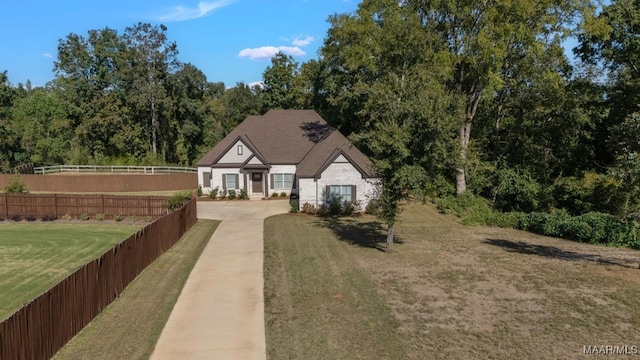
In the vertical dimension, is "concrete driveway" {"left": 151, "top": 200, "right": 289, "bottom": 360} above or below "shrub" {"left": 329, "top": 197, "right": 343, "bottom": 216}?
below

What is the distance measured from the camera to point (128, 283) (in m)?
14.6

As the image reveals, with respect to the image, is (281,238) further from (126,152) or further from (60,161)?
(60,161)

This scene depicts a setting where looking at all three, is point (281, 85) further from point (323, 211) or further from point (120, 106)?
point (323, 211)

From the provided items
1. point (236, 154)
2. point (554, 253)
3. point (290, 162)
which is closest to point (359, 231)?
point (554, 253)

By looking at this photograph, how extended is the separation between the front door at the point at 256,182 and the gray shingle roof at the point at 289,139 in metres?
1.69

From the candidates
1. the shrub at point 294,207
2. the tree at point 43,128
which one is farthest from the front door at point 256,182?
the tree at point 43,128

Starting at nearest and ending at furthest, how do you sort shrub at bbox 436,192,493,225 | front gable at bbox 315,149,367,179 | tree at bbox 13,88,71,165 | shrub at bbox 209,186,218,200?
shrub at bbox 436,192,493,225, front gable at bbox 315,149,367,179, shrub at bbox 209,186,218,200, tree at bbox 13,88,71,165

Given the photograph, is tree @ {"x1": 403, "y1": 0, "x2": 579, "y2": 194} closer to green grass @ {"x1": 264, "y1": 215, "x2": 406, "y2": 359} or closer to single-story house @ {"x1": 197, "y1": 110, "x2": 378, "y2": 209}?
single-story house @ {"x1": 197, "y1": 110, "x2": 378, "y2": 209}

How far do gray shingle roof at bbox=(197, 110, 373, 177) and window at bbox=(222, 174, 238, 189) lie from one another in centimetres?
167

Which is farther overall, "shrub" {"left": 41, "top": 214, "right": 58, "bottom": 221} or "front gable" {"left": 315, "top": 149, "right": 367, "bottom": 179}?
"front gable" {"left": 315, "top": 149, "right": 367, "bottom": 179}

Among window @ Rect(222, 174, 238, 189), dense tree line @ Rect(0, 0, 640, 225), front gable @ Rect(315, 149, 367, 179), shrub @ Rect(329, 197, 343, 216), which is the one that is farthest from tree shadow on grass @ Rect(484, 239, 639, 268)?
window @ Rect(222, 174, 238, 189)

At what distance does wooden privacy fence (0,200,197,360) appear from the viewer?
8.34 metres

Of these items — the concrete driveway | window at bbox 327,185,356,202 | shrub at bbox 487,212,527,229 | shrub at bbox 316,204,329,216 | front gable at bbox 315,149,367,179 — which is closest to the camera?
the concrete driveway

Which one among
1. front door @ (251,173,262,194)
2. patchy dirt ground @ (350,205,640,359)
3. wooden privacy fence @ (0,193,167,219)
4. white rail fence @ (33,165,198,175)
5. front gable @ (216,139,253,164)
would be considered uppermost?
front gable @ (216,139,253,164)
